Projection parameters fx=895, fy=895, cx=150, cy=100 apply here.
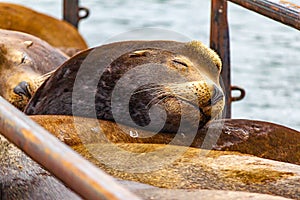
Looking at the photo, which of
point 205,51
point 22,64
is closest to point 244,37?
point 22,64

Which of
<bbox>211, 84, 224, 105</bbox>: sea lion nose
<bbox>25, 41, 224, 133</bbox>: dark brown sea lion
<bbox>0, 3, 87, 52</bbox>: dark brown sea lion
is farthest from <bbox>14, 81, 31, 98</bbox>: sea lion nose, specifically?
<bbox>0, 3, 87, 52</bbox>: dark brown sea lion

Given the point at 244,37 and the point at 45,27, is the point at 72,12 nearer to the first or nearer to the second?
the point at 45,27

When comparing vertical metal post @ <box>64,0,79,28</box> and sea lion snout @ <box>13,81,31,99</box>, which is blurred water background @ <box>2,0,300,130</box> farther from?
sea lion snout @ <box>13,81,31,99</box>

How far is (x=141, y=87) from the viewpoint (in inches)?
113

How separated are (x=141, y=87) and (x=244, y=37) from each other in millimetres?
7980

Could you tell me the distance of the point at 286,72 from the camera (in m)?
9.18

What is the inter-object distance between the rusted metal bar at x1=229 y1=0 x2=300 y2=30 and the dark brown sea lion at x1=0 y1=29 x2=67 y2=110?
3.25 feet

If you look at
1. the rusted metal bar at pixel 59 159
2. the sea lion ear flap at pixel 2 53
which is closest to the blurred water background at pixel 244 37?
the sea lion ear flap at pixel 2 53

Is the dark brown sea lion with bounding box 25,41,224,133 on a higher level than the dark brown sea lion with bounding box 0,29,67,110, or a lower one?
higher

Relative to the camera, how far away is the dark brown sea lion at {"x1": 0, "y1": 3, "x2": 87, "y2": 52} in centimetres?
519

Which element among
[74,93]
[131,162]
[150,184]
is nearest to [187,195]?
[150,184]

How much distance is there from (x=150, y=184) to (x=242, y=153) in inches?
20.2

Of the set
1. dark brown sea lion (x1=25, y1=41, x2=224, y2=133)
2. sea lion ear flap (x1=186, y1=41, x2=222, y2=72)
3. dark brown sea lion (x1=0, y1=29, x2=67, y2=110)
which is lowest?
dark brown sea lion (x1=0, y1=29, x2=67, y2=110)

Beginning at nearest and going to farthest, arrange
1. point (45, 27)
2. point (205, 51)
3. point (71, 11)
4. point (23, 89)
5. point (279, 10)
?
point (279, 10) < point (205, 51) < point (23, 89) < point (45, 27) < point (71, 11)
